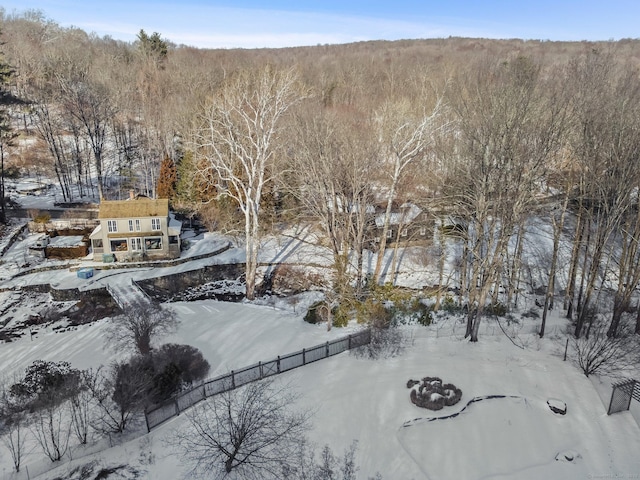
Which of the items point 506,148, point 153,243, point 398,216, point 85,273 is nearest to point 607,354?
point 506,148

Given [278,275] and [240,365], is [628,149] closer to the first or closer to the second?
[240,365]

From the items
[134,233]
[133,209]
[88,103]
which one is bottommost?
[134,233]

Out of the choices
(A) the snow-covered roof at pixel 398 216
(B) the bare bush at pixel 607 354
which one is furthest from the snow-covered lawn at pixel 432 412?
(A) the snow-covered roof at pixel 398 216

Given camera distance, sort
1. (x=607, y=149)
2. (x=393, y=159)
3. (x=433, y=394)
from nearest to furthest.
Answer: (x=433, y=394) → (x=607, y=149) → (x=393, y=159)

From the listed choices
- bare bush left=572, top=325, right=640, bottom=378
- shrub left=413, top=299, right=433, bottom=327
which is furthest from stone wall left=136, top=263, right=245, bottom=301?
bare bush left=572, top=325, right=640, bottom=378

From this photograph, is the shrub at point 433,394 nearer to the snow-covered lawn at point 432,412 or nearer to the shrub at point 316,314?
the snow-covered lawn at point 432,412

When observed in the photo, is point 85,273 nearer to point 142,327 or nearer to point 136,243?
point 136,243

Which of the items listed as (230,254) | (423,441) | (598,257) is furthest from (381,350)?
(230,254)

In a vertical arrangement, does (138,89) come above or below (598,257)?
above
